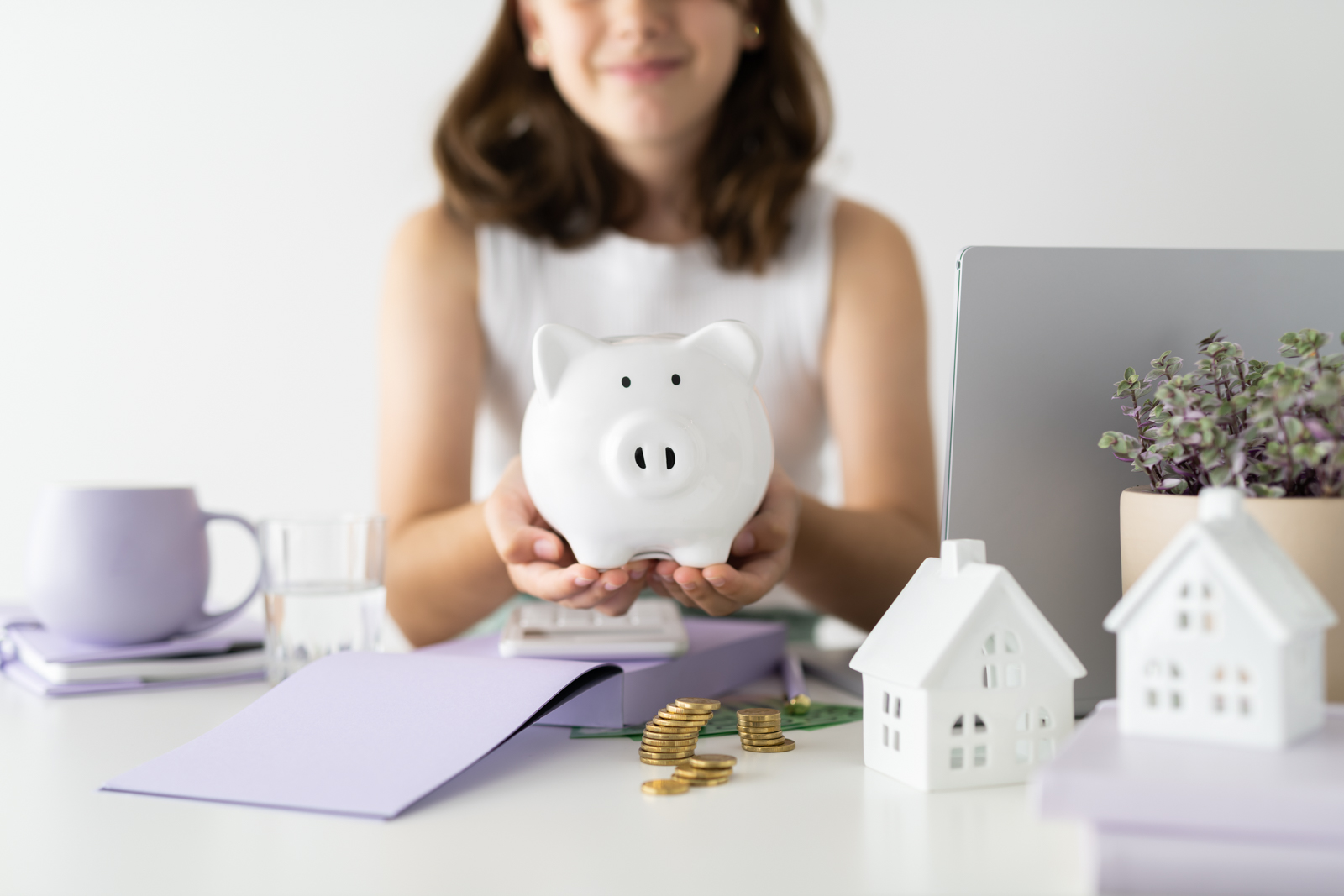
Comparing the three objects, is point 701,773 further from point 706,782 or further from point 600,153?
point 600,153

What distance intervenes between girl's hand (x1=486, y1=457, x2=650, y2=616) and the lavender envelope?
57mm

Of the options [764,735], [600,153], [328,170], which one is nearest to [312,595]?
[764,735]

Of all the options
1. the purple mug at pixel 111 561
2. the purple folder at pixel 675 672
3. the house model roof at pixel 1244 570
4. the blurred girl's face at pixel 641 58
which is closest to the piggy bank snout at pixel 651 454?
the purple folder at pixel 675 672

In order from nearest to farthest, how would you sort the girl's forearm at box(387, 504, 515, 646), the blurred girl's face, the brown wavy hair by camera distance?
the girl's forearm at box(387, 504, 515, 646)
the blurred girl's face
the brown wavy hair

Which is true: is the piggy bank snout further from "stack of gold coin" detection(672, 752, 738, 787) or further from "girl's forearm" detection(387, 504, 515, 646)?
Result: "girl's forearm" detection(387, 504, 515, 646)

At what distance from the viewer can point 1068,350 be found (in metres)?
0.55

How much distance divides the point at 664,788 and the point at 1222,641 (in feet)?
0.77

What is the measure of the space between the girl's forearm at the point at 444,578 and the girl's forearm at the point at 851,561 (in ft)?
0.92

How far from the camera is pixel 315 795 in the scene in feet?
1.43

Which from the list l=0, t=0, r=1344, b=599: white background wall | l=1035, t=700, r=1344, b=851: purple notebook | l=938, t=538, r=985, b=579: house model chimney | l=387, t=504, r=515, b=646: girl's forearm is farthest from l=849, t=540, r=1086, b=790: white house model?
l=0, t=0, r=1344, b=599: white background wall

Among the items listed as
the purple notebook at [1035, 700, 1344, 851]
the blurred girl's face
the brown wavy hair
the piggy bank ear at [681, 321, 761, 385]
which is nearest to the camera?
the purple notebook at [1035, 700, 1344, 851]

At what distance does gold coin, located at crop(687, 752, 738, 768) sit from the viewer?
18.6 inches

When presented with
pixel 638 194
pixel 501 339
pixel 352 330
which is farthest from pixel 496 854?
pixel 352 330

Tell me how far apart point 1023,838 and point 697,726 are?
168mm
